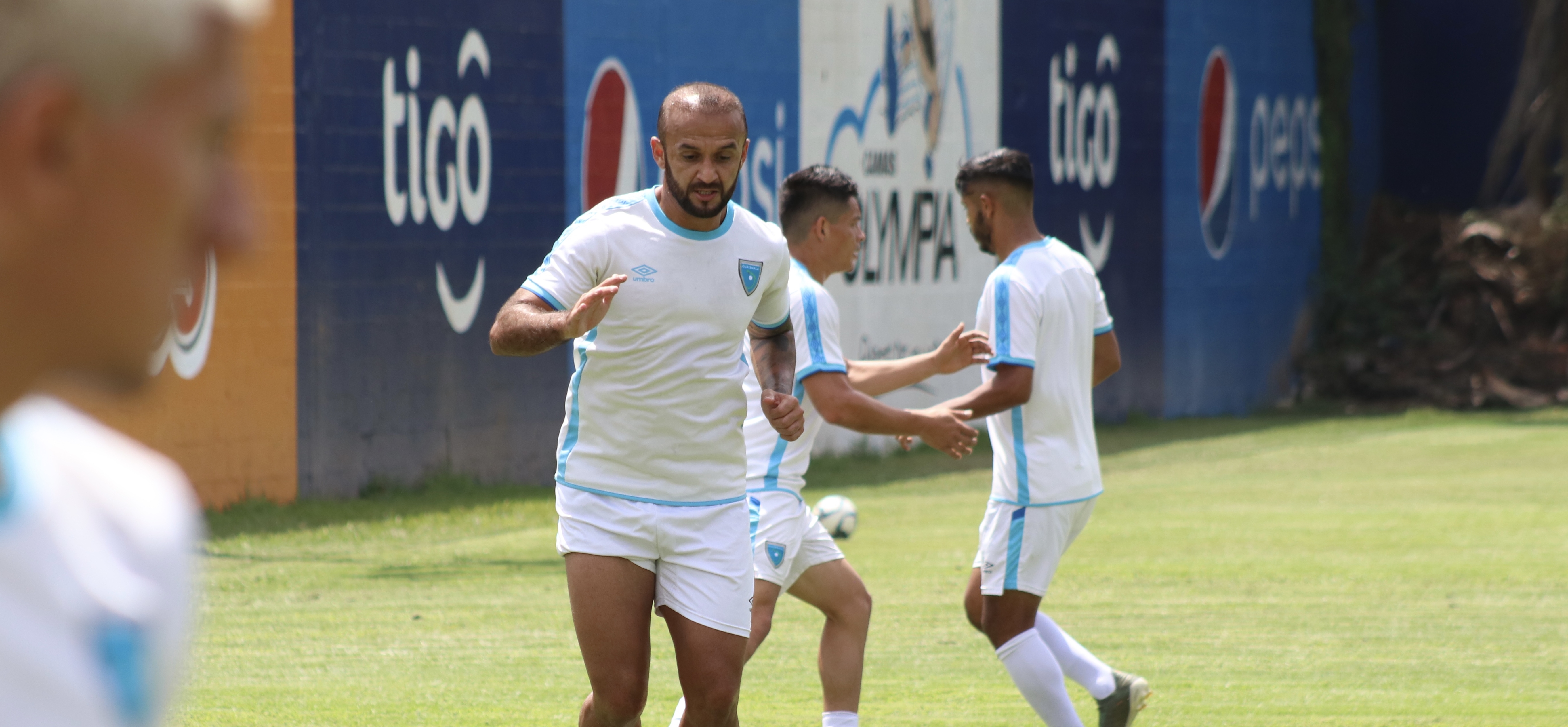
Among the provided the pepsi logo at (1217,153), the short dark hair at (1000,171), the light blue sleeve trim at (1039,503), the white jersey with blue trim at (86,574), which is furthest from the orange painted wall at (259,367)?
the pepsi logo at (1217,153)

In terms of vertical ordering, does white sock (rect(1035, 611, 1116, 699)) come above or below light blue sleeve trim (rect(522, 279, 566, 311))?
below

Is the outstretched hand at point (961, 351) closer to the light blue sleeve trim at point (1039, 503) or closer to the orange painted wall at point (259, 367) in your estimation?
the light blue sleeve trim at point (1039, 503)

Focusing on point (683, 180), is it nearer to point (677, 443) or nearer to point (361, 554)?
point (677, 443)

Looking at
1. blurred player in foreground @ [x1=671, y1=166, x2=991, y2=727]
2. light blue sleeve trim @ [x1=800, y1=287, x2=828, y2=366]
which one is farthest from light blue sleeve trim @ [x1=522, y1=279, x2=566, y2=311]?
light blue sleeve trim @ [x1=800, y1=287, x2=828, y2=366]

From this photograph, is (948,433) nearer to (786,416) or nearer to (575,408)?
(786,416)

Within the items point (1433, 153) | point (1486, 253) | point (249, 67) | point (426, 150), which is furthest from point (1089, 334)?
point (1433, 153)

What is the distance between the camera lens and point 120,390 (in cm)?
106

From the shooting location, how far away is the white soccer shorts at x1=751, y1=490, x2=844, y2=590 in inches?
245

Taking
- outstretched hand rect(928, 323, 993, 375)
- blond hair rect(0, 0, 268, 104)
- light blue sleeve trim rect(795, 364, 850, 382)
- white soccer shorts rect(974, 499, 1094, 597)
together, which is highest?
blond hair rect(0, 0, 268, 104)


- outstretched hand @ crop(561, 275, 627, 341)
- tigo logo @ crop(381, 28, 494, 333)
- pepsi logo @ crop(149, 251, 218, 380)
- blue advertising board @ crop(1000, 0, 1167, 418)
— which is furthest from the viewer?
blue advertising board @ crop(1000, 0, 1167, 418)

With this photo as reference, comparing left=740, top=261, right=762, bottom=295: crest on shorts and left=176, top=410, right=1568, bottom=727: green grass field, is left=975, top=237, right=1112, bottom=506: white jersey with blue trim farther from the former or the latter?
left=740, top=261, right=762, bottom=295: crest on shorts

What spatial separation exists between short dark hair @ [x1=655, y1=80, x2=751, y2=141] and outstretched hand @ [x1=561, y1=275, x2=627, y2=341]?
0.76 m

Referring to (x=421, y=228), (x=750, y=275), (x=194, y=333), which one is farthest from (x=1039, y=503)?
(x=421, y=228)

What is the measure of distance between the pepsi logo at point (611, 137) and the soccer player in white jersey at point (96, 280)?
1474cm
